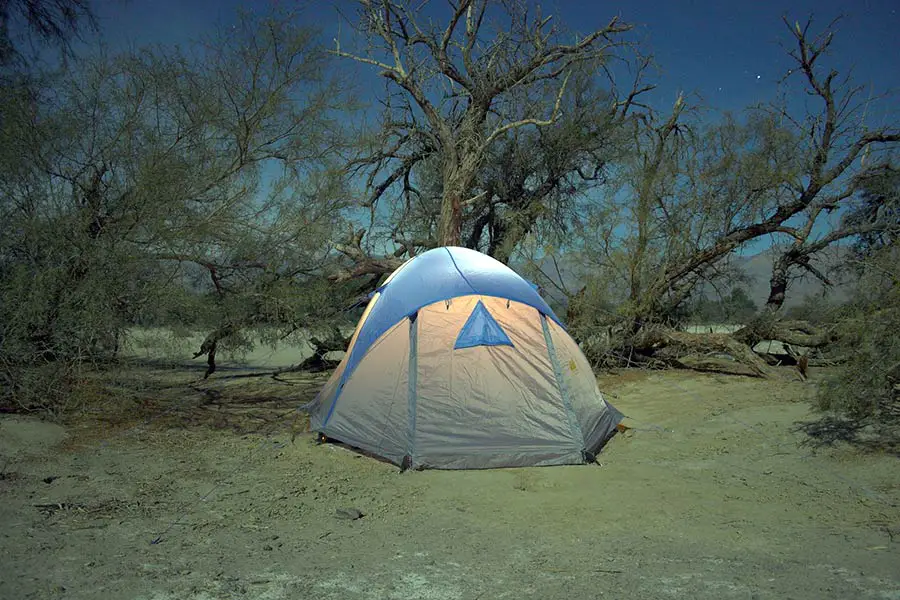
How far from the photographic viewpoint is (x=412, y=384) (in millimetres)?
6133

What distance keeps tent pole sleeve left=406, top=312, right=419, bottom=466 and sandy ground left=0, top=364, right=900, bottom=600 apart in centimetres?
29

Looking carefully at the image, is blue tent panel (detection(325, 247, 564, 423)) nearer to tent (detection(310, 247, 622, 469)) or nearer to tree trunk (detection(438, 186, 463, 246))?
tent (detection(310, 247, 622, 469))

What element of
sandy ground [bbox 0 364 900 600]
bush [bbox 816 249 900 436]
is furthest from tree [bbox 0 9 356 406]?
bush [bbox 816 249 900 436]

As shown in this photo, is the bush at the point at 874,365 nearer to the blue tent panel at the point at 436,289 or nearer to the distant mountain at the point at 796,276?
the blue tent panel at the point at 436,289

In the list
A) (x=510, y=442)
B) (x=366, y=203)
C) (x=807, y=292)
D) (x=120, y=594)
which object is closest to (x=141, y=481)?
(x=120, y=594)

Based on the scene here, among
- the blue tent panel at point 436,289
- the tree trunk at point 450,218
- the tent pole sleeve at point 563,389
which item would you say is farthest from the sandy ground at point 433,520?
the tree trunk at point 450,218

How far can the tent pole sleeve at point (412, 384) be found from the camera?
5.84m

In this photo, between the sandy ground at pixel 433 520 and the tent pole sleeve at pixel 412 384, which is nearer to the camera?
the sandy ground at pixel 433 520

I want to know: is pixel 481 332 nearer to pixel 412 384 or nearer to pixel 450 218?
pixel 412 384

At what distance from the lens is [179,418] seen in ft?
25.0

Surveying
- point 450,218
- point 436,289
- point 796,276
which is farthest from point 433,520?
point 796,276

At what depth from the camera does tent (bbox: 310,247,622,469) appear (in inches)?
232

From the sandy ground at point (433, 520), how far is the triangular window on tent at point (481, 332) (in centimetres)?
129

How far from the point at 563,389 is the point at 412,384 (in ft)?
4.84
